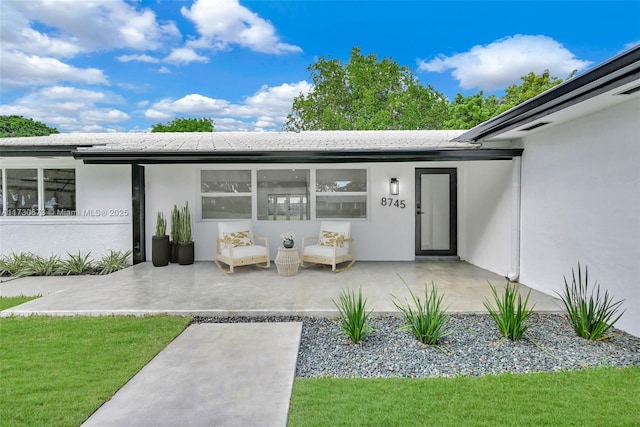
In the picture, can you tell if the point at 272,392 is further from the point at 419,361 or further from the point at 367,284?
the point at 367,284

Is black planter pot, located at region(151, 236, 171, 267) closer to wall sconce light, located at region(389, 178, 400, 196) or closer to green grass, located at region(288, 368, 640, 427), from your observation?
wall sconce light, located at region(389, 178, 400, 196)

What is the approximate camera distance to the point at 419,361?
11.7 feet

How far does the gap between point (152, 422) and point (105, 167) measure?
7915 mm

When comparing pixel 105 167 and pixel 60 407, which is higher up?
pixel 105 167

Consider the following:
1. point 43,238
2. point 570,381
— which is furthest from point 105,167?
point 570,381

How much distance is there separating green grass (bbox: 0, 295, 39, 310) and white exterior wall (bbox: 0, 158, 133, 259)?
283 centimetres

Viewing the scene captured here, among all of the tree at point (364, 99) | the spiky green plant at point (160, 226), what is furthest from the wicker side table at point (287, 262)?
the tree at point (364, 99)

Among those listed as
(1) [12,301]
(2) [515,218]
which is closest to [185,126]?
(1) [12,301]

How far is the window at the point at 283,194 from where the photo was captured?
9156mm

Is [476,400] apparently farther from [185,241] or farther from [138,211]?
[138,211]

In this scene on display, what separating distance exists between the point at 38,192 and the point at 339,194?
25.4ft

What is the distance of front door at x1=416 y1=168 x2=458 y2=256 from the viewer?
919 cm

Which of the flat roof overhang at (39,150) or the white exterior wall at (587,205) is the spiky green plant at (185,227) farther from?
the white exterior wall at (587,205)

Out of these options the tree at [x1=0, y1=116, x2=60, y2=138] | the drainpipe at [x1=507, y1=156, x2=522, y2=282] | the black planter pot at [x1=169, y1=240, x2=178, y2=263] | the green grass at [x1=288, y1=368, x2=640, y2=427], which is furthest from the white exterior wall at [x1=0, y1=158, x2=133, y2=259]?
the tree at [x1=0, y1=116, x2=60, y2=138]
